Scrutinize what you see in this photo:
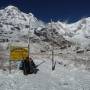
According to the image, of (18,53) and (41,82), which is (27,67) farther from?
(41,82)

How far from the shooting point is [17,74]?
2361cm

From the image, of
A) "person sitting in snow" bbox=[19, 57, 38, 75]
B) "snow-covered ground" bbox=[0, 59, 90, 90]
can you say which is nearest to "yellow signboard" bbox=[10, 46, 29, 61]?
"person sitting in snow" bbox=[19, 57, 38, 75]

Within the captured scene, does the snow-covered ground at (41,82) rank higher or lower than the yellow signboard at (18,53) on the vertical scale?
lower

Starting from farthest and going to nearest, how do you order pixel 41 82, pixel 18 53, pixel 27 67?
pixel 18 53
pixel 27 67
pixel 41 82

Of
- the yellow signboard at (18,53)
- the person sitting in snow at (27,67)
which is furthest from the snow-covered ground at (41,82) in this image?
the yellow signboard at (18,53)

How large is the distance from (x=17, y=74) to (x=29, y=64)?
1.70 m

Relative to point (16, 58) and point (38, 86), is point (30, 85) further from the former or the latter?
point (16, 58)

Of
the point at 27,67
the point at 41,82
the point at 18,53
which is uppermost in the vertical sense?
the point at 18,53

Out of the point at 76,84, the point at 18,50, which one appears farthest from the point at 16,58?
the point at 76,84

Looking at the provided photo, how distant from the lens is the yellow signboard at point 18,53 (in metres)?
24.4

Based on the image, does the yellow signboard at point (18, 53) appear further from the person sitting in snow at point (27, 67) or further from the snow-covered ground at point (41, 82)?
the snow-covered ground at point (41, 82)

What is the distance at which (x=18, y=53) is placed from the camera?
80.6 feet

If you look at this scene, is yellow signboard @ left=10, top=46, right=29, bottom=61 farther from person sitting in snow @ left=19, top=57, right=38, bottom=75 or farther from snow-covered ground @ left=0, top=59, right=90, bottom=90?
snow-covered ground @ left=0, top=59, right=90, bottom=90

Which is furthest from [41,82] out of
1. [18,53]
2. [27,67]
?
[18,53]
